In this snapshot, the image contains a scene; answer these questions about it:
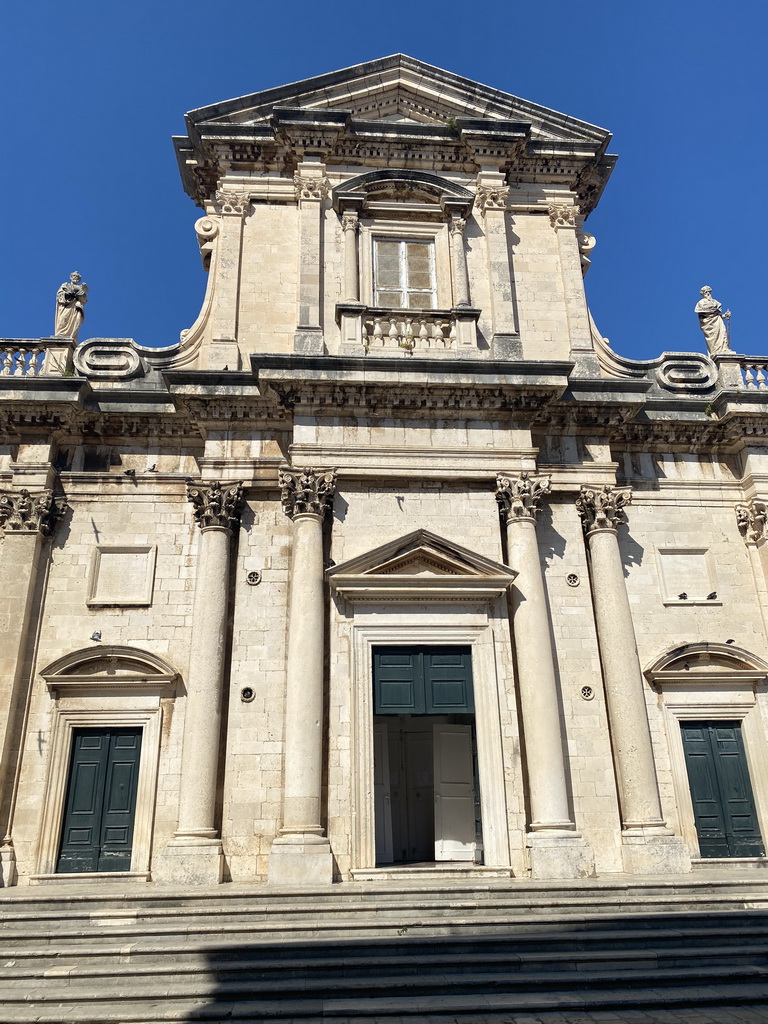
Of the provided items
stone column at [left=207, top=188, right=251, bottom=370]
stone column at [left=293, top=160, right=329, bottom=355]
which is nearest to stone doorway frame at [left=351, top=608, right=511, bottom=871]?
stone column at [left=293, top=160, right=329, bottom=355]

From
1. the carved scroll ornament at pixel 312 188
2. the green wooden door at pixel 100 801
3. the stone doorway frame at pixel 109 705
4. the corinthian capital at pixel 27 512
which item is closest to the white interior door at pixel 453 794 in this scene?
the stone doorway frame at pixel 109 705

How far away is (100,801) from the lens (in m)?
12.7

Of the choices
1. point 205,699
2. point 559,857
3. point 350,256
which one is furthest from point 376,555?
point 350,256

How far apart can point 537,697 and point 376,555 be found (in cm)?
345

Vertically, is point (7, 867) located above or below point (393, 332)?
below

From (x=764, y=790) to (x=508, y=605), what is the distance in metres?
5.46

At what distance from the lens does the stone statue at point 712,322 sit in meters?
16.7

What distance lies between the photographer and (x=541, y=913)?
9766 millimetres

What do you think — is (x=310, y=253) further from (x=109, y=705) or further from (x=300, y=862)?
(x=300, y=862)

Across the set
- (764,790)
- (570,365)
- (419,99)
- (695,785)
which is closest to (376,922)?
(695,785)

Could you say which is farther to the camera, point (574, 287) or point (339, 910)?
point (574, 287)

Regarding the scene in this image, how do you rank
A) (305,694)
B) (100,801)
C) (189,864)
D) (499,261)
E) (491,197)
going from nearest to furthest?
(189,864) < (305,694) < (100,801) < (499,261) < (491,197)

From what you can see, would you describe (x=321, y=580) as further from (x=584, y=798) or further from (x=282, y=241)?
(x=282, y=241)

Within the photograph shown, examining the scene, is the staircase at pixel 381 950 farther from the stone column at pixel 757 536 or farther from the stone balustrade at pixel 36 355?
the stone balustrade at pixel 36 355
